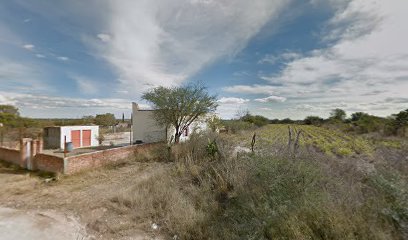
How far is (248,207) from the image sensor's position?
13.3 feet

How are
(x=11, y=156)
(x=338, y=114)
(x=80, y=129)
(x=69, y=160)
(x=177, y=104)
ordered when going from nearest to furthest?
(x=69, y=160), (x=11, y=156), (x=177, y=104), (x=80, y=129), (x=338, y=114)

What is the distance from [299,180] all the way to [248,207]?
3.71 feet

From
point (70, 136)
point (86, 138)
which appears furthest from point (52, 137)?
point (86, 138)

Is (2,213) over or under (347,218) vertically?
under

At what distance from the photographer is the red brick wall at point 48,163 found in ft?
28.5

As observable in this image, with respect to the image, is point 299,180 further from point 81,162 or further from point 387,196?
point 81,162

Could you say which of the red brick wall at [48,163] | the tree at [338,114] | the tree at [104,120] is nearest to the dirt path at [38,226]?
the red brick wall at [48,163]

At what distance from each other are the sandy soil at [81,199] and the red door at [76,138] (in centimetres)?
860

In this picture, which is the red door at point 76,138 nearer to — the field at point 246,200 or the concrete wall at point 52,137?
the concrete wall at point 52,137

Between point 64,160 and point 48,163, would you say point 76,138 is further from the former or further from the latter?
point 64,160

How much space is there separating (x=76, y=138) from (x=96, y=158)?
10511mm

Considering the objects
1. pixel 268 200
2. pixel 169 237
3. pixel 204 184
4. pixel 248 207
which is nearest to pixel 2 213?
pixel 169 237

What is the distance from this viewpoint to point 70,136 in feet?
58.9

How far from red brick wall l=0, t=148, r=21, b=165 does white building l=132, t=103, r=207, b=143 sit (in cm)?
891
